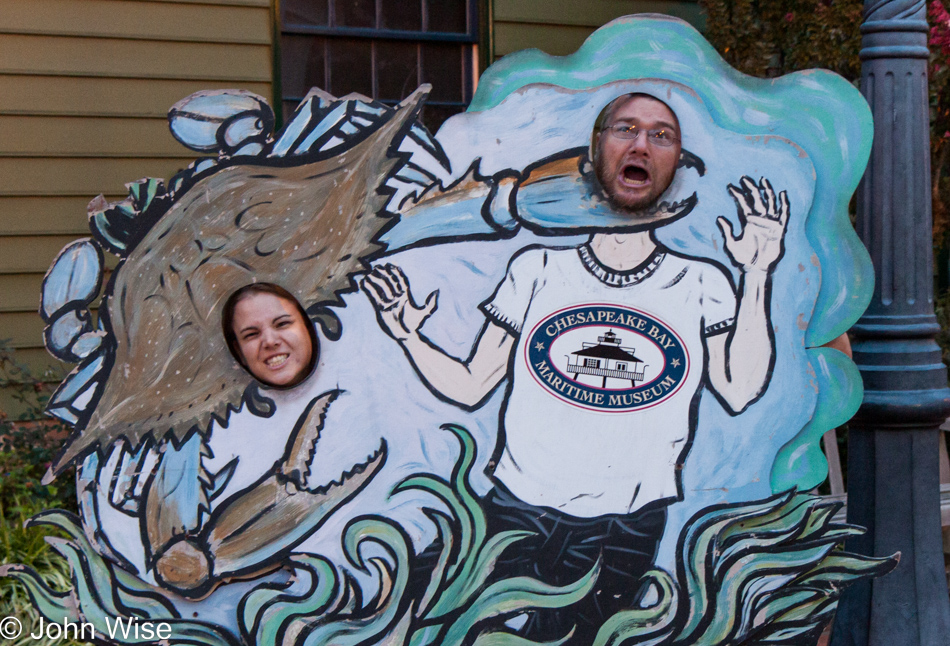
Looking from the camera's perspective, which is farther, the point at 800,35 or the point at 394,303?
the point at 800,35

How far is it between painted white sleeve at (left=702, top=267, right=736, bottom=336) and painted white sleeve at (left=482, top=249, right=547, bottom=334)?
51 cm

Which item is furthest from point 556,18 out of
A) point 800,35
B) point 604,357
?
point 604,357

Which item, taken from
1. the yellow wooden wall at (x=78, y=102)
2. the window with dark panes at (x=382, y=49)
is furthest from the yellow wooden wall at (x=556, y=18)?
the yellow wooden wall at (x=78, y=102)

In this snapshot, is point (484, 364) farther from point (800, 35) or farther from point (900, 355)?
point (800, 35)

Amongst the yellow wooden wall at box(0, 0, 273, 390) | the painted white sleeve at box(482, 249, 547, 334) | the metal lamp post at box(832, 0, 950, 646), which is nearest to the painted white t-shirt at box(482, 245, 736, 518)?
the painted white sleeve at box(482, 249, 547, 334)

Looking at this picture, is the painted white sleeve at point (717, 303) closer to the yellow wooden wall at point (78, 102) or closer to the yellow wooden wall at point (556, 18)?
the yellow wooden wall at point (556, 18)

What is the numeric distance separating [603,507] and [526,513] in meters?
0.23

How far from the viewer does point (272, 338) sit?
93.2 inches

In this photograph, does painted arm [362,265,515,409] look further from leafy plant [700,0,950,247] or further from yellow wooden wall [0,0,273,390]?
leafy plant [700,0,950,247]

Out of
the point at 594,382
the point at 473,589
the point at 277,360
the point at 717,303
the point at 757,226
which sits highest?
the point at 757,226

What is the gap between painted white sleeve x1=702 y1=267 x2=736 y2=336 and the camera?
2.55 m

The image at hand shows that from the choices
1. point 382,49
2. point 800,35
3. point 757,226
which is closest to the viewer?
point 757,226

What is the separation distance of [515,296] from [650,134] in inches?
24.2

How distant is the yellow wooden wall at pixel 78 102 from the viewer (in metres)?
4.35
